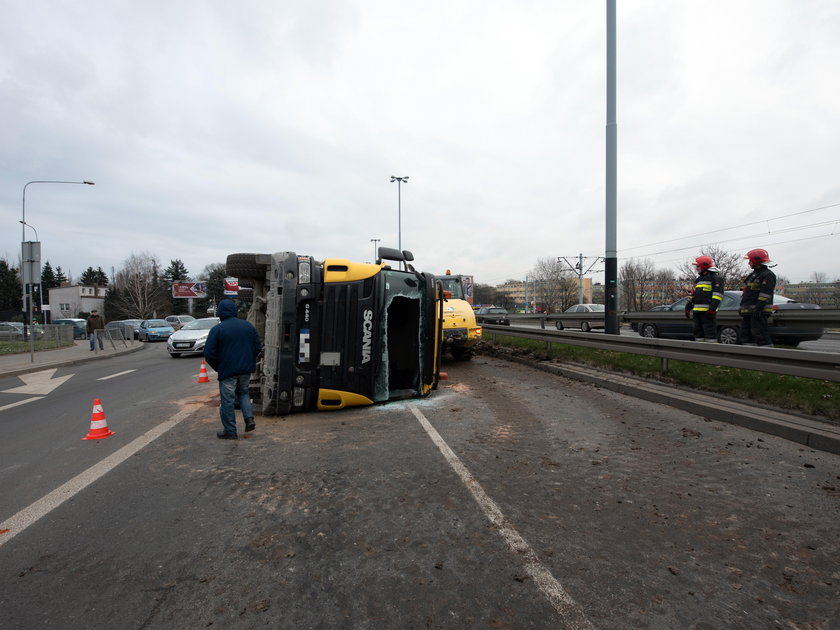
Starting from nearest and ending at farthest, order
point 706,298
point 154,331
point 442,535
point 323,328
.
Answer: point 442,535 < point 323,328 < point 706,298 < point 154,331

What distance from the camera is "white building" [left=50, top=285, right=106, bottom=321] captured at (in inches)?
2950

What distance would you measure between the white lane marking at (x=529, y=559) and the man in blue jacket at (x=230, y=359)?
2.74 m

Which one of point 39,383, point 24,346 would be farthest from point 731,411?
point 24,346

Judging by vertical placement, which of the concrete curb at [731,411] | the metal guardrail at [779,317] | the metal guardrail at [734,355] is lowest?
the concrete curb at [731,411]

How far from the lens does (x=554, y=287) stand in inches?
3019

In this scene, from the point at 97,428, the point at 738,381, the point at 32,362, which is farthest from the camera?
the point at 32,362

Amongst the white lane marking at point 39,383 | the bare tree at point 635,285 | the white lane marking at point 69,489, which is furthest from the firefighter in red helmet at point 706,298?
the bare tree at point 635,285

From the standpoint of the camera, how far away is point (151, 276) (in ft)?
237

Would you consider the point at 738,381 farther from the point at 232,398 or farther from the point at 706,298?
the point at 232,398

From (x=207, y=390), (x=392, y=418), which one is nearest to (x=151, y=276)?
(x=207, y=390)

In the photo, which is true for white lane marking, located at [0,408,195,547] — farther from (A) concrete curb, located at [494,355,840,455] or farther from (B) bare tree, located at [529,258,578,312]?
(B) bare tree, located at [529,258,578,312]

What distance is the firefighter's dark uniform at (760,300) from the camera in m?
7.59

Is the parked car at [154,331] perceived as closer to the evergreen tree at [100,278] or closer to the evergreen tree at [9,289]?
the evergreen tree at [9,289]

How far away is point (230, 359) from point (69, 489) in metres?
1.95
